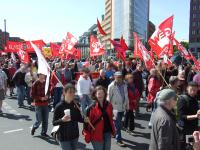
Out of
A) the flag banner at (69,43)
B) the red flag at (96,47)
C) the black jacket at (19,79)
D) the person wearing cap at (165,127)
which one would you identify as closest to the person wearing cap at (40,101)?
the person wearing cap at (165,127)

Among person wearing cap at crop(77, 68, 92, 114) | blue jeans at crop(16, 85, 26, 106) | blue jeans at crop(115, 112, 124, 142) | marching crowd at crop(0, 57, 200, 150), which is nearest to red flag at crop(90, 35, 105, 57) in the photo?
blue jeans at crop(16, 85, 26, 106)

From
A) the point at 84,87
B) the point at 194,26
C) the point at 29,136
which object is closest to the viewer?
the point at 29,136

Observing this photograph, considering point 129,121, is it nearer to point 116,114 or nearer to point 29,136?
point 116,114

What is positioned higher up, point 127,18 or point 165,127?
point 127,18

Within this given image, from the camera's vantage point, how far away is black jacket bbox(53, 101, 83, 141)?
597 cm

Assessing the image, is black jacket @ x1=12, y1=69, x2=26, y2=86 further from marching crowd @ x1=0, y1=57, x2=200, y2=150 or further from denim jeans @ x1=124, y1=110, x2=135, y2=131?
denim jeans @ x1=124, y1=110, x2=135, y2=131

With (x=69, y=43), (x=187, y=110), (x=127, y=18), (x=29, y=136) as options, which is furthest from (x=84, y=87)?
(x=127, y=18)

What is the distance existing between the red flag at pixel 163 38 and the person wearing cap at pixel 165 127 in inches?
301

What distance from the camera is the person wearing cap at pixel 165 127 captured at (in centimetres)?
470

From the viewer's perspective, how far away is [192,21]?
140 metres

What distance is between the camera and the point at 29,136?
967 cm

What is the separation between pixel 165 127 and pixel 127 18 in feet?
420

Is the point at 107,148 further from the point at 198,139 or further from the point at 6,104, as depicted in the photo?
the point at 6,104

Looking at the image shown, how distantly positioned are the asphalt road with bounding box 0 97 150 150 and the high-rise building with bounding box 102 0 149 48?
378ft
